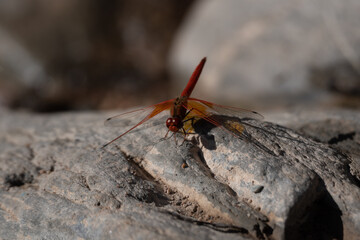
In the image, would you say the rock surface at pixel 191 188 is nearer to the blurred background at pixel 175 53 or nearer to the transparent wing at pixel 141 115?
the transparent wing at pixel 141 115

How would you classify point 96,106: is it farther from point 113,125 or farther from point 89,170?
point 89,170

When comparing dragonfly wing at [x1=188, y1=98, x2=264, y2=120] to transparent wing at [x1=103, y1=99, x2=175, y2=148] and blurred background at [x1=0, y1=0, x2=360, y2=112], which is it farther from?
blurred background at [x1=0, y1=0, x2=360, y2=112]

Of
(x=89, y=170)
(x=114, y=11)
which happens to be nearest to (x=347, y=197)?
(x=89, y=170)

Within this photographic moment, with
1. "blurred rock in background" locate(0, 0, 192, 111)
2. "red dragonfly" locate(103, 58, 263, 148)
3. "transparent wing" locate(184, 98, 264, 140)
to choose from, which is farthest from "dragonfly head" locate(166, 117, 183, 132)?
"blurred rock in background" locate(0, 0, 192, 111)

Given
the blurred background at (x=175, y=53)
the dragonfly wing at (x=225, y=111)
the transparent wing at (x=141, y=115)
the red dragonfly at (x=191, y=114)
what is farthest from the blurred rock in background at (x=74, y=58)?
the dragonfly wing at (x=225, y=111)

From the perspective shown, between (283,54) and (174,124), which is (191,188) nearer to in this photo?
(174,124)

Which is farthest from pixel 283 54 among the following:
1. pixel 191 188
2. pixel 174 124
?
pixel 191 188
